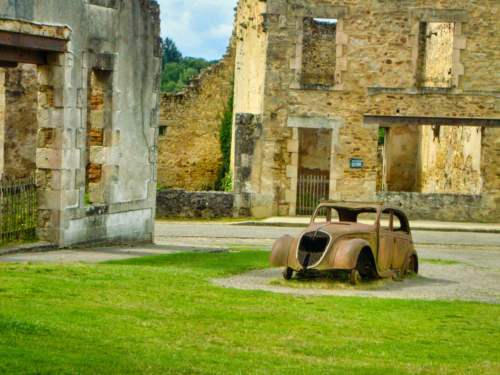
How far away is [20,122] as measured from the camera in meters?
31.6

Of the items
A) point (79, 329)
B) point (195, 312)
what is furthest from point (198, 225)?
point (79, 329)

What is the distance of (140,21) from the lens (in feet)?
76.4

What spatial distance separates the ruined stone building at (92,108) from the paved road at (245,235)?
2498 millimetres

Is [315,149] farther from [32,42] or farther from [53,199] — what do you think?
[32,42]

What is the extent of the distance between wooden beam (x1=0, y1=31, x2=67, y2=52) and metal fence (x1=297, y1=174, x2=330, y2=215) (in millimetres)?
18286

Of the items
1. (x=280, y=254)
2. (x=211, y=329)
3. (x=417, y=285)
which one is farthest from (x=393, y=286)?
(x=211, y=329)

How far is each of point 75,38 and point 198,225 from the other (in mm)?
12326

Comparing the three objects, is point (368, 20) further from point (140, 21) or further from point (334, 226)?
point (334, 226)

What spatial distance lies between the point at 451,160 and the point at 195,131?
9719 millimetres

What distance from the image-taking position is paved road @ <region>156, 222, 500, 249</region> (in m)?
27.0

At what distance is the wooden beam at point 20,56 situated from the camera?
18.9m

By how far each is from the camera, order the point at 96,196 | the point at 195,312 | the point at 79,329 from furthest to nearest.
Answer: the point at 96,196 < the point at 195,312 < the point at 79,329

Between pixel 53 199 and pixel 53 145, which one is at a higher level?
pixel 53 145

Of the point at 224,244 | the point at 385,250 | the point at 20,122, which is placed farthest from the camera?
the point at 20,122
